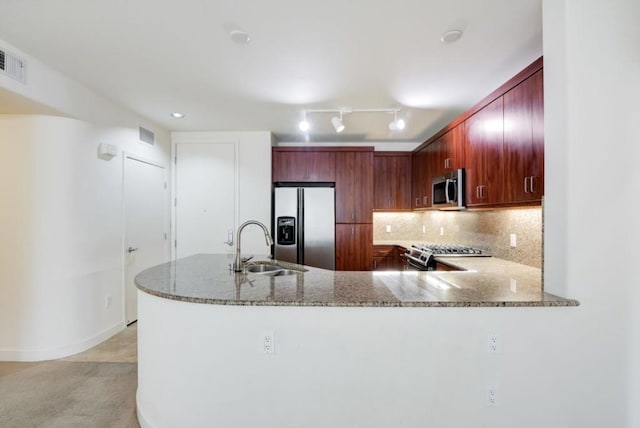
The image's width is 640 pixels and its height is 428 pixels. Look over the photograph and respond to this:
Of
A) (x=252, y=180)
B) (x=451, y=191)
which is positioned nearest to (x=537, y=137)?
(x=451, y=191)

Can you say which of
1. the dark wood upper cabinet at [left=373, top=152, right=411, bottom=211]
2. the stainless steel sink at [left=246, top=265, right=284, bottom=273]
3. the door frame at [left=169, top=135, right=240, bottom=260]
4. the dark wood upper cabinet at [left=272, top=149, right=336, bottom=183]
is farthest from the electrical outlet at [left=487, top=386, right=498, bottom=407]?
the door frame at [left=169, top=135, right=240, bottom=260]

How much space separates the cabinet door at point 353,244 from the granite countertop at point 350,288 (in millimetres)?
2036

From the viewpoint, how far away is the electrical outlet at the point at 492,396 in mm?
1493

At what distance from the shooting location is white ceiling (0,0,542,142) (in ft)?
5.67

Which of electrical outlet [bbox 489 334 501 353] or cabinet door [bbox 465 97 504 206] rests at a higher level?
cabinet door [bbox 465 97 504 206]

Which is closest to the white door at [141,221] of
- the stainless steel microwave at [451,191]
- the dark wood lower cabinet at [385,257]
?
the dark wood lower cabinet at [385,257]

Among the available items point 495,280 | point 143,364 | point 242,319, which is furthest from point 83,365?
point 495,280

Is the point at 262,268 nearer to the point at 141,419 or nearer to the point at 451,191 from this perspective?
the point at 141,419

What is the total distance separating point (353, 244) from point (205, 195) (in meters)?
2.25

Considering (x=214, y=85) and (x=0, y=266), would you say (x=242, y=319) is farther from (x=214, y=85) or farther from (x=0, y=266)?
(x=0, y=266)

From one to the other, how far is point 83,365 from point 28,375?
0.36 meters

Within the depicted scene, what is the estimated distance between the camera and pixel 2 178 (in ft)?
8.59

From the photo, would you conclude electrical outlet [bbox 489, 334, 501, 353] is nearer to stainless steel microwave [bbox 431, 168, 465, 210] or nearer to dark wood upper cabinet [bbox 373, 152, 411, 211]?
stainless steel microwave [bbox 431, 168, 465, 210]

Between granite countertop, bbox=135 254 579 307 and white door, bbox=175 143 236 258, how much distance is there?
6.70 feet
